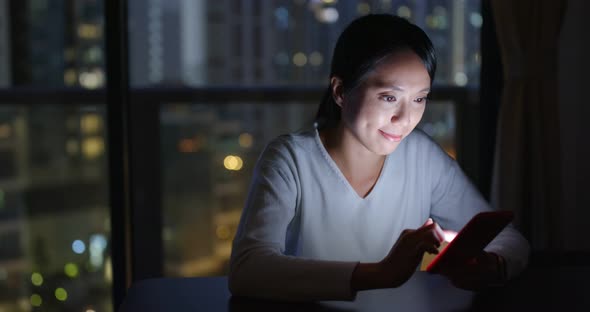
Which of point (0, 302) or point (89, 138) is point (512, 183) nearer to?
point (89, 138)

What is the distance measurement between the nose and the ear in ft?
0.45

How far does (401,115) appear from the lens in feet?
3.99

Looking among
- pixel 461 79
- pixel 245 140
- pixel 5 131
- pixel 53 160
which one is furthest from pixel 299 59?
pixel 5 131

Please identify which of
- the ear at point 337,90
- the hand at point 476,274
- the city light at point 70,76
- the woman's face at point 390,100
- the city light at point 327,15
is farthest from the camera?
the city light at point 70,76

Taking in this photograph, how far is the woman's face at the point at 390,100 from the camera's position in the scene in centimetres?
120

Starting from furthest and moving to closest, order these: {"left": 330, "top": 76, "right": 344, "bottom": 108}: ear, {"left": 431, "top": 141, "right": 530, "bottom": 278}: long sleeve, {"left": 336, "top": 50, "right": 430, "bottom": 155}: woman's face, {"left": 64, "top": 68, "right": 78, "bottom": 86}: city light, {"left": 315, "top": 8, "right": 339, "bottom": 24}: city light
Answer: {"left": 64, "top": 68, "right": 78, "bottom": 86}: city light < {"left": 315, "top": 8, "right": 339, "bottom": 24}: city light < {"left": 431, "top": 141, "right": 530, "bottom": 278}: long sleeve < {"left": 330, "top": 76, "right": 344, "bottom": 108}: ear < {"left": 336, "top": 50, "right": 430, "bottom": 155}: woman's face

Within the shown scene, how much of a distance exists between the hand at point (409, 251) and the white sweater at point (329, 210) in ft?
0.25

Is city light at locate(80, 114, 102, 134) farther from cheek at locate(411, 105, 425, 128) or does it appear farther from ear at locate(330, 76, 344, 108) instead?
cheek at locate(411, 105, 425, 128)

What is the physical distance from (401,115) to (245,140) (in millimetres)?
1773

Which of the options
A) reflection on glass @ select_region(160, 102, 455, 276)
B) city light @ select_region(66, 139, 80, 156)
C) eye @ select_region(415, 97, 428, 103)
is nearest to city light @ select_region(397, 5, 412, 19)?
reflection on glass @ select_region(160, 102, 455, 276)

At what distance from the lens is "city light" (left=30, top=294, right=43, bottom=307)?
3.00 meters

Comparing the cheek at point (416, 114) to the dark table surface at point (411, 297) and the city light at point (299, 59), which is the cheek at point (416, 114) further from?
the city light at point (299, 59)

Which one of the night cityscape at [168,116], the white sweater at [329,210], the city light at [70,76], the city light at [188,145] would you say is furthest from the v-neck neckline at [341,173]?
the city light at [70,76]

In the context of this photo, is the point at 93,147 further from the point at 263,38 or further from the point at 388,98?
the point at 388,98
